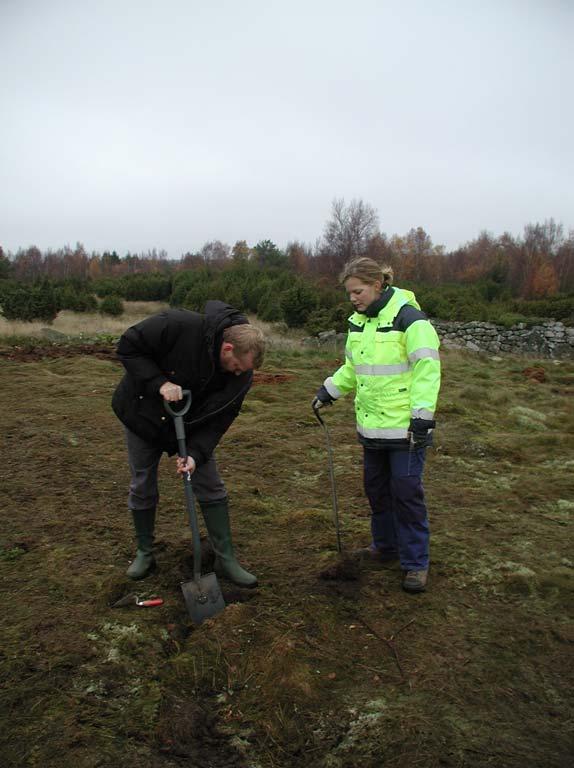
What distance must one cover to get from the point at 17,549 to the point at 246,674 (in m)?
1.93

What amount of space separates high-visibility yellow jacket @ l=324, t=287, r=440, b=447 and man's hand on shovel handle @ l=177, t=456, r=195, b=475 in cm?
104

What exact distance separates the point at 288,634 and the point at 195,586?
59 cm

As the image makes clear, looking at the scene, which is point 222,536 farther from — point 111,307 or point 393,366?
point 111,307

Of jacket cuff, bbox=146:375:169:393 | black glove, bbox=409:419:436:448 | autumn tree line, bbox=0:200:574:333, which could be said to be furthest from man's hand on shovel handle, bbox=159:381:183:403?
autumn tree line, bbox=0:200:574:333

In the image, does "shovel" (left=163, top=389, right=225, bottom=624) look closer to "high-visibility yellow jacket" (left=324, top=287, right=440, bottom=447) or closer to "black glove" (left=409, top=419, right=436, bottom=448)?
"high-visibility yellow jacket" (left=324, top=287, right=440, bottom=447)

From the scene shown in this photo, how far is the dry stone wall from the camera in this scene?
20953mm

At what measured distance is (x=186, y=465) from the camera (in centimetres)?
338

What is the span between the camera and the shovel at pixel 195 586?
10.8 ft

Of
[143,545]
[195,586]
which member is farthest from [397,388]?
[143,545]

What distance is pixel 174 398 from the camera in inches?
128

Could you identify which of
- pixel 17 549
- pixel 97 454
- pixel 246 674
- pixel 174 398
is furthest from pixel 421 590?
pixel 97 454

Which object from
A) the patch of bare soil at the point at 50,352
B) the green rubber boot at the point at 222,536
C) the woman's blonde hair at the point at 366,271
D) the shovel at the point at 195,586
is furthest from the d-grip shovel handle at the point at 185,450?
the patch of bare soil at the point at 50,352

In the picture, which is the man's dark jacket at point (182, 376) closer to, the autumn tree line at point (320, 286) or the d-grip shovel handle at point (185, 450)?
the d-grip shovel handle at point (185, 450)

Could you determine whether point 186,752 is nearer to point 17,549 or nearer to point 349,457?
point 17,549
